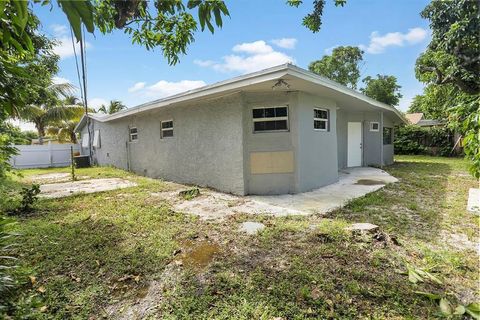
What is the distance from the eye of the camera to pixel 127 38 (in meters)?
3.57

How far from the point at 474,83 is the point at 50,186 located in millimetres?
15180

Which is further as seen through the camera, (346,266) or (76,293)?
(346,266)

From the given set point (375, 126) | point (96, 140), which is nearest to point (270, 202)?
point (375, 126)

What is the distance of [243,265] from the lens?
3.13 meters

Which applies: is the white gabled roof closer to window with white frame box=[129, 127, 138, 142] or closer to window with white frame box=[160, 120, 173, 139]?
window with white frame box=[160, 120, 173, 139]

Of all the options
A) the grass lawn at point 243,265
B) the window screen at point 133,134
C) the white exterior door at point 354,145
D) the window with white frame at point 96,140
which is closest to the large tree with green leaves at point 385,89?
the white exterior door at point 354,145

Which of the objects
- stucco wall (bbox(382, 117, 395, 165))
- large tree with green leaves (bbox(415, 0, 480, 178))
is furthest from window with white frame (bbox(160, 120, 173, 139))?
stucco wall (bbox(382, 117, 395, 165))

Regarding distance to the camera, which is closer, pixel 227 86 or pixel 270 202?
pixel 270 202

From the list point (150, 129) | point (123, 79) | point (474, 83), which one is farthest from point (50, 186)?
point (474, 83)

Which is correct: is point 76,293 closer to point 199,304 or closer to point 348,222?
point 199,304

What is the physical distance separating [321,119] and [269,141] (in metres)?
2.15

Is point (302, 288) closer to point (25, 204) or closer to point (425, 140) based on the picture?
point (25, 204)

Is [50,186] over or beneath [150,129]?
beneath

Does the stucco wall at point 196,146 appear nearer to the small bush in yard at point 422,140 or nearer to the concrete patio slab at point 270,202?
the concrete patio slab at point 270,202
